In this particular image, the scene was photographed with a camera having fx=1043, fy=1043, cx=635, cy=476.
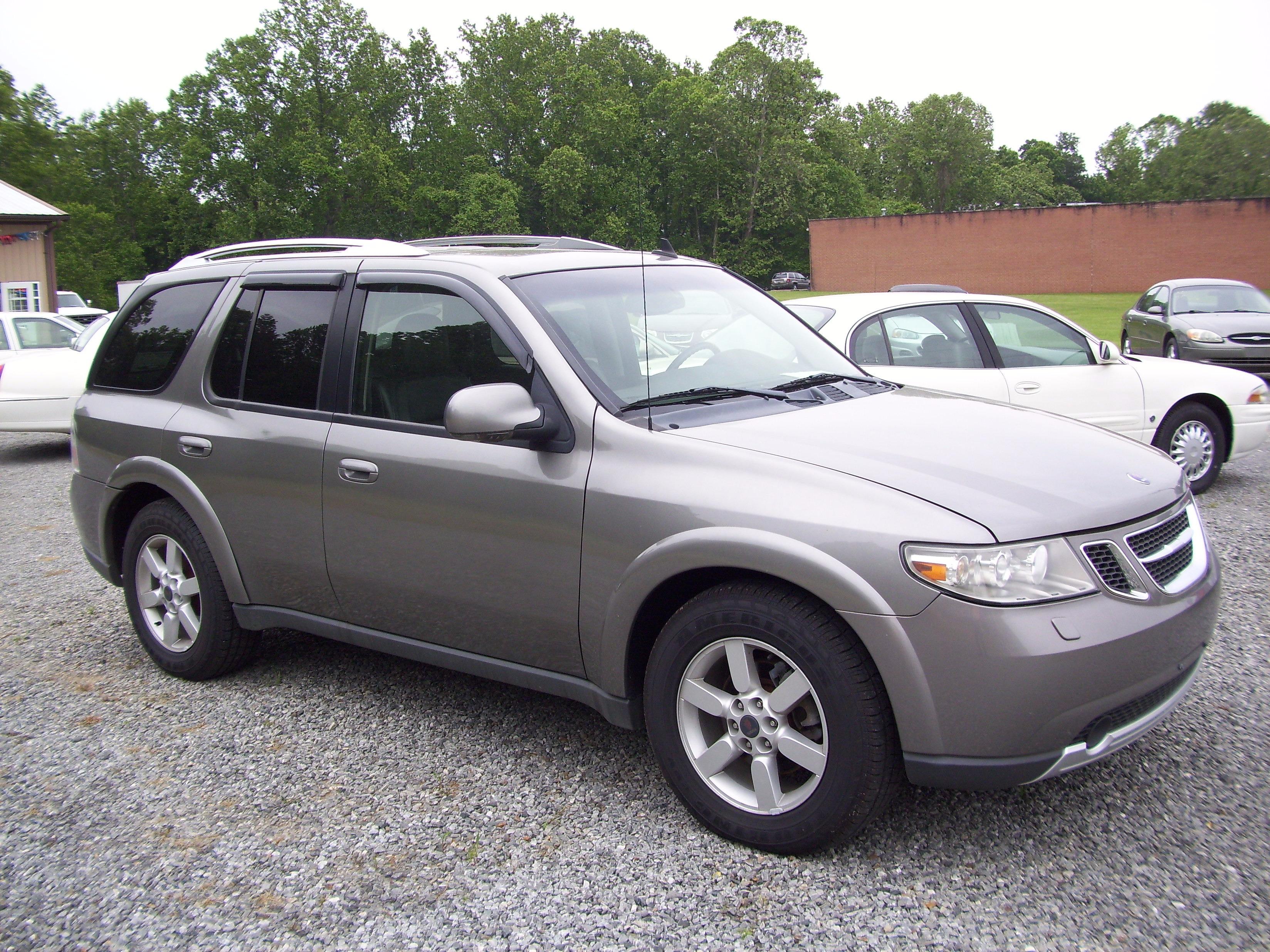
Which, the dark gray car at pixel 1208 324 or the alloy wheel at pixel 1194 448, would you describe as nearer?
the alloy wheel at pixel 1194 448

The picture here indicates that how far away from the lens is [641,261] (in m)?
4.10

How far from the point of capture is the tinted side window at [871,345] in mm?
7344

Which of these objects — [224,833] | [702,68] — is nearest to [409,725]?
[224,833]

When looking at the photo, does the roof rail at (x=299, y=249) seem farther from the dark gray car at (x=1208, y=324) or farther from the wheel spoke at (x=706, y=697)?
the dark gray car at (x=1208, y=324)

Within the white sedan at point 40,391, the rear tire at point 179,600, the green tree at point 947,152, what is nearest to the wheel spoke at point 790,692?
the rear tire at point 179,600

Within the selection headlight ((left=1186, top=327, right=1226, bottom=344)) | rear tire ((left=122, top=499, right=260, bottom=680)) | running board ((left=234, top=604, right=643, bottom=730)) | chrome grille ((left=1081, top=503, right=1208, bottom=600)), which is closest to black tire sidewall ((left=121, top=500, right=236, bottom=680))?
rear tire ((left=122, top=499, right=260, bottom=680))

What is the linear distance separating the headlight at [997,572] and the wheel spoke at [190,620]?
3.30 metres

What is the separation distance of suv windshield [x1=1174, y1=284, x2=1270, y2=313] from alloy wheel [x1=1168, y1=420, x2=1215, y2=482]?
9599mm

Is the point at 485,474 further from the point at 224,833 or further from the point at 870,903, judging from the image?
the point at 870,903

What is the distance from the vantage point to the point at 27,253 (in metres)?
32.6

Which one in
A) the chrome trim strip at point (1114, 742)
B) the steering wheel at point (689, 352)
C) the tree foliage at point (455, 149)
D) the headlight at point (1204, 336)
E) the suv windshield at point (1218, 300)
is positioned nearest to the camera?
the chrome trim strip at point (1114, 742)

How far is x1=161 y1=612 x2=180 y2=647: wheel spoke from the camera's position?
4.68m

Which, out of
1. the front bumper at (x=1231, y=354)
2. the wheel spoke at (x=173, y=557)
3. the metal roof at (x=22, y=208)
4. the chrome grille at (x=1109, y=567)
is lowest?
the wheel spoke at (x=173, y=557)

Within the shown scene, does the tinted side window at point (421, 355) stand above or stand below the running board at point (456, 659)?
above
